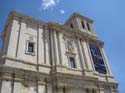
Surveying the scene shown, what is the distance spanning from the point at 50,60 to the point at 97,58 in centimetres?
821

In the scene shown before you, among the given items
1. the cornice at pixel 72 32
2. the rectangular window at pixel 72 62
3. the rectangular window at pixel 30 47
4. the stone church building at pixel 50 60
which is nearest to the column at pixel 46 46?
the stone church building at pixel 50 60

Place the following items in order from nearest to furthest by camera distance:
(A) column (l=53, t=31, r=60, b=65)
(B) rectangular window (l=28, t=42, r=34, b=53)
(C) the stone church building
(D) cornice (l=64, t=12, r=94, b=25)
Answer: (C) the stone church building, (B) rectangular window (l=28, t=42, r=34, b=53), (A) column (l=53, t=31, r=60, b=65), (D) cornice (l=64, t=12, r=94, b=25)

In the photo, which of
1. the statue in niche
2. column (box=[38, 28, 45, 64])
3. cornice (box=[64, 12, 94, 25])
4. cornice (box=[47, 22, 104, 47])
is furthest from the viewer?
cornice (box=[64, 12, 94, 25])

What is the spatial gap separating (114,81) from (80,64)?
5578 mm

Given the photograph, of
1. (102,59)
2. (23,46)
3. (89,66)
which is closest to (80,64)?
(89,66)

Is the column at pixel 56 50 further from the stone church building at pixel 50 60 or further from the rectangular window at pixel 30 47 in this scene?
the rectangular window at pixel 30 47

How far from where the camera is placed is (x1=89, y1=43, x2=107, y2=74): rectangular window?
22141 millimetres

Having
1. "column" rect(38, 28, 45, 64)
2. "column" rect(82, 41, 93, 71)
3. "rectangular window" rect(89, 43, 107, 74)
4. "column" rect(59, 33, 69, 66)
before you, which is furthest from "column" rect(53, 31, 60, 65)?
"rectangular window" rect(89, 43, 107, 74)

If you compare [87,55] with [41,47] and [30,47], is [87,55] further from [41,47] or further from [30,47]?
[30,47]

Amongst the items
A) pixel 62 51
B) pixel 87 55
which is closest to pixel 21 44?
pixel 62 51

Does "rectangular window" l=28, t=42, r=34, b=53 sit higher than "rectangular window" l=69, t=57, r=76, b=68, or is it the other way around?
"rectangular window" l=28, t=42, r=34, b=53

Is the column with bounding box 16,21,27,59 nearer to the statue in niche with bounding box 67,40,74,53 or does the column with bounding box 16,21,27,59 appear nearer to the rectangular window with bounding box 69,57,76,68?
the statue in niche with bounding box 67,40,74,53

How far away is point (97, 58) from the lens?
917 inches

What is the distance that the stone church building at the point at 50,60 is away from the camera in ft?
49.1
